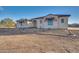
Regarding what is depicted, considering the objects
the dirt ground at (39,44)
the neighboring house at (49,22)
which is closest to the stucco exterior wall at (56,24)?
the neighboring house at (49,22)

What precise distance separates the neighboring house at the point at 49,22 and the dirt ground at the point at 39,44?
0.44 feet

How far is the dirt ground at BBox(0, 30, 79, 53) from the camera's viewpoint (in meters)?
2.65

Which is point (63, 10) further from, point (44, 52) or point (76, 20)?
point (44, 52)

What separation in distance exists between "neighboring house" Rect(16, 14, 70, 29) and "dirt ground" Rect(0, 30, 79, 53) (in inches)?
5.3

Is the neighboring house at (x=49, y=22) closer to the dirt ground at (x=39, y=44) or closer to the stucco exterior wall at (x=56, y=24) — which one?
the stucco exterior wall at (x=56, y=24)

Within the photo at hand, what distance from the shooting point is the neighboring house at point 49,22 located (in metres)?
2.70

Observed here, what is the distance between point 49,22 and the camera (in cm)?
272

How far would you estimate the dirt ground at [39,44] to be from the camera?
2654mm

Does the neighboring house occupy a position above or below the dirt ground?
above

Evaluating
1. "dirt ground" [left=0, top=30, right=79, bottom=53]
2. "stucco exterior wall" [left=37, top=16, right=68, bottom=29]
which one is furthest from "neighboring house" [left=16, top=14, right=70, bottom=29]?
"dirt ground" [left=0, top=30, right=79, bottom=53]

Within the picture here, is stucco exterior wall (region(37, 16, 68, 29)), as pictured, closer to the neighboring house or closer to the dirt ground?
the neighboring house

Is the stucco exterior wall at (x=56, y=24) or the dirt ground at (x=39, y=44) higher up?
the stucco exterior wall at (x=56, y=24)
